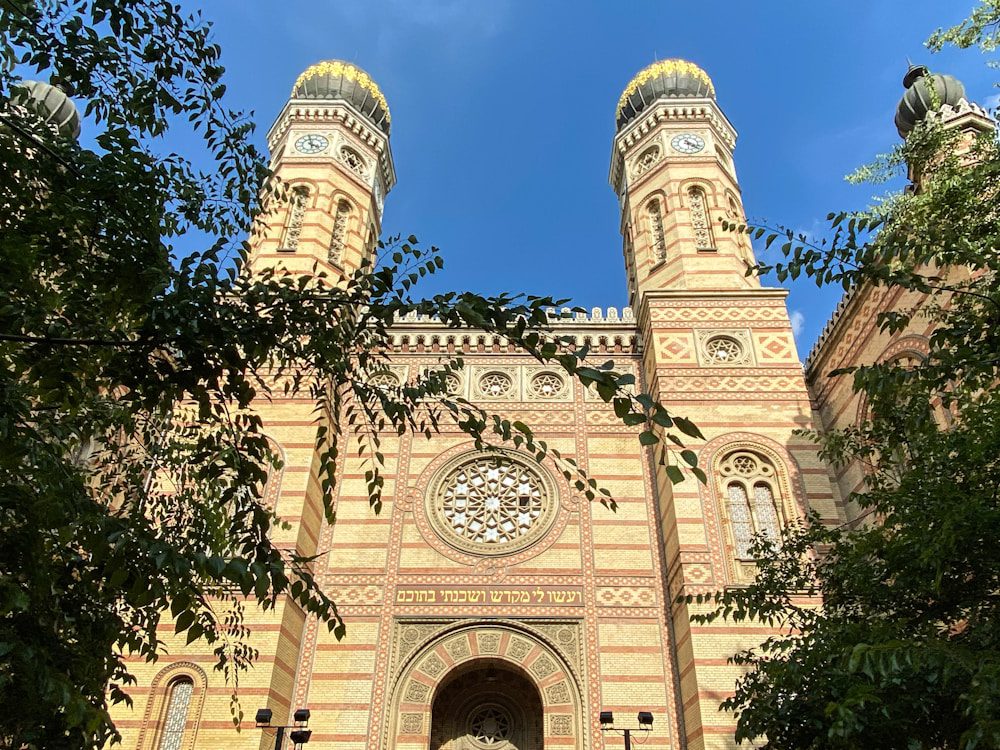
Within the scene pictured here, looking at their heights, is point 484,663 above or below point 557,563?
below

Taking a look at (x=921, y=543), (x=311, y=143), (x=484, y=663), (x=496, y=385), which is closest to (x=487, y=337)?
(x=496, y=385)

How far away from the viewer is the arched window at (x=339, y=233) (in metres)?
16.1

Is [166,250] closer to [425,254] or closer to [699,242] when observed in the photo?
[425,254]

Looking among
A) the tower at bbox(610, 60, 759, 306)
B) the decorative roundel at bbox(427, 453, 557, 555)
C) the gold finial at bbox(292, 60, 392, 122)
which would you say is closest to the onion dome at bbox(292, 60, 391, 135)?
the gold finial at bbox(292, 60, 392, 122)

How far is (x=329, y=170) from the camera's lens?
1684cm

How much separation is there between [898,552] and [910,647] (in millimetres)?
1822

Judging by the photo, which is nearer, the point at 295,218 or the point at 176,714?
the point at 176,714

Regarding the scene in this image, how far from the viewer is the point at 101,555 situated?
281 centimetres

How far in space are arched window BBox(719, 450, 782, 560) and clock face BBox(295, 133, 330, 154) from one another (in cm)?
1158

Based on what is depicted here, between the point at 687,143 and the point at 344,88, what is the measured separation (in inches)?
341

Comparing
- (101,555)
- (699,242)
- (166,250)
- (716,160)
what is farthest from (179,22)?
Result: (716,160)

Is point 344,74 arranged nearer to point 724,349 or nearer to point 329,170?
point 329,170

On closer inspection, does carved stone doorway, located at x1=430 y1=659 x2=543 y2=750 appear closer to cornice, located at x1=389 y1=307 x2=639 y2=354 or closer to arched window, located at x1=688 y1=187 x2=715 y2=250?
cornice, located at x1=389 y1=307 x2=639 y2=354

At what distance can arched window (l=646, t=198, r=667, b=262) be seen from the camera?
15814 mm
